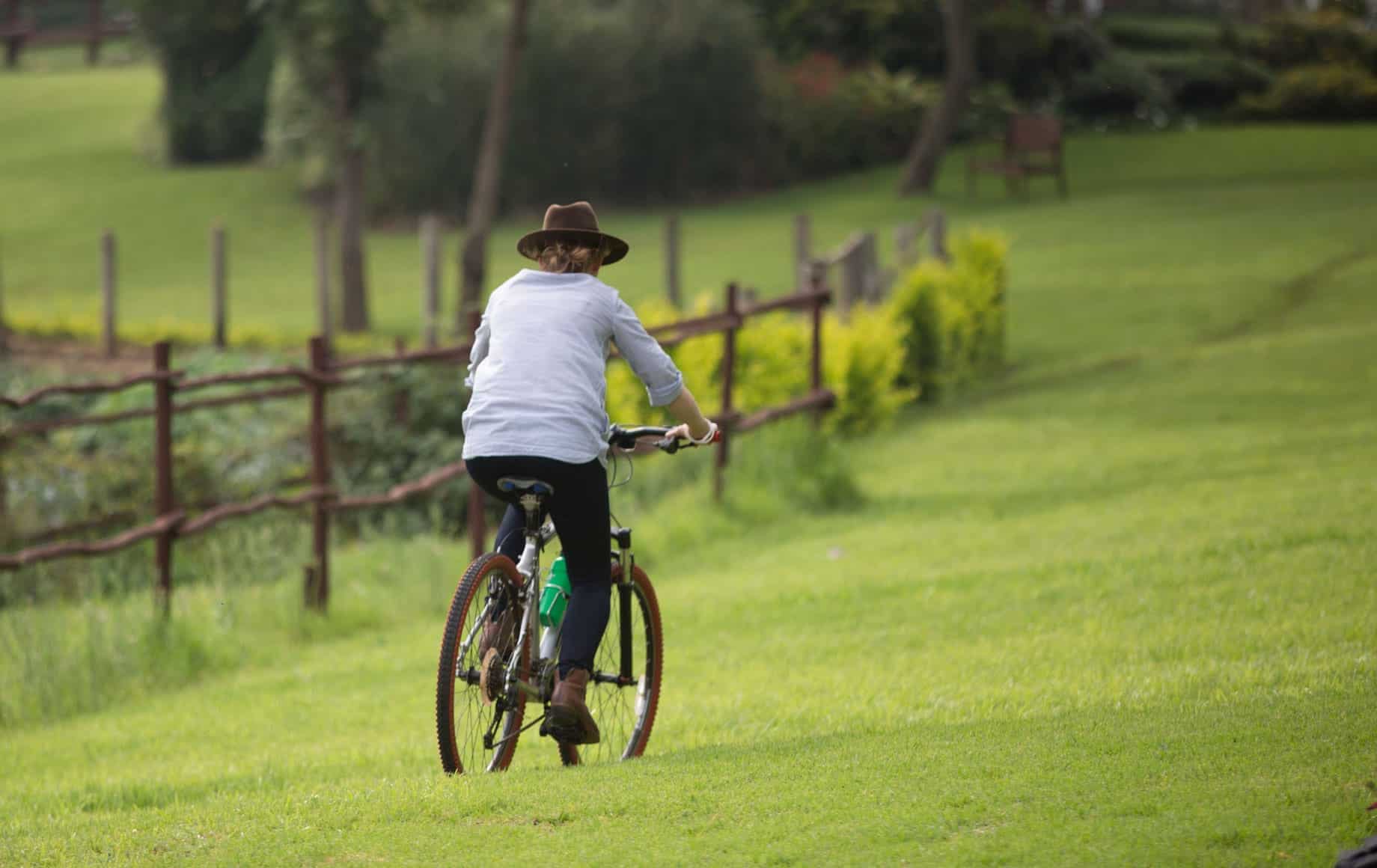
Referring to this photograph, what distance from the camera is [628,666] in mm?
6562

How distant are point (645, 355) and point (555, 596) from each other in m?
0.90

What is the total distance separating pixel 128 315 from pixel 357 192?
4.43 m

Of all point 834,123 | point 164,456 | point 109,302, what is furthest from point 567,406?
point 834,123

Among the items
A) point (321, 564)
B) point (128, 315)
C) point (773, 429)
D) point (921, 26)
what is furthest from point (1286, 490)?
point (921, 26)

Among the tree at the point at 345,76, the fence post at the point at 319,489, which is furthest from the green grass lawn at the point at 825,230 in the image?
the fence post at the point at 319,489

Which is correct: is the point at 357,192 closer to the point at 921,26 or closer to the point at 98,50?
the point at 921,26

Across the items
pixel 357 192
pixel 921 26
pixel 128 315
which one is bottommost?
pixel 128 315

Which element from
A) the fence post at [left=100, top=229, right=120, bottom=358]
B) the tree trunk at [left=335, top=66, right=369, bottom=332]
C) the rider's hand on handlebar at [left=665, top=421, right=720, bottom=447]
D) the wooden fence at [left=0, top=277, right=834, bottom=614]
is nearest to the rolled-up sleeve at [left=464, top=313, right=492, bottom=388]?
the rider's hand on handlebar at [left=665, top=421, right=720, bottom=447]

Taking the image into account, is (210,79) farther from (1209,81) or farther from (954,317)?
(954,317)

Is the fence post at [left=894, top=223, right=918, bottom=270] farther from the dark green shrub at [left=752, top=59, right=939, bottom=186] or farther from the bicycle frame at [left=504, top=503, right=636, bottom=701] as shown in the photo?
the dark green shrub at [left=752, top=59, right=939, bottom=186]

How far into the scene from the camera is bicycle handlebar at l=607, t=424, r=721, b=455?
6.10 metres

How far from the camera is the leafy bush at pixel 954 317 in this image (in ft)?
60.8

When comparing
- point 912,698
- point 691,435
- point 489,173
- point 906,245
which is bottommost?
point 912,698

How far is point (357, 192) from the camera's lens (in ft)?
97.1
